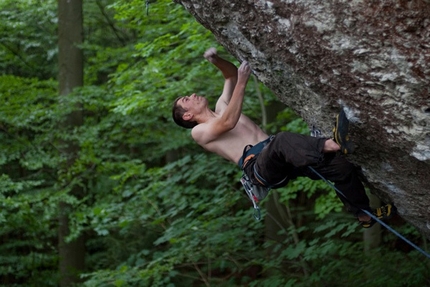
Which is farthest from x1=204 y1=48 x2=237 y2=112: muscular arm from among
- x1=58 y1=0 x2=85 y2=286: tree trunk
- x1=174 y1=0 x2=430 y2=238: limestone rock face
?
x1=58 y1=0 x2=85 y2=286: tree trunk

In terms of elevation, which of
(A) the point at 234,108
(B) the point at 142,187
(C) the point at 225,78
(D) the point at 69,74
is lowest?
(B) the point at 142,187

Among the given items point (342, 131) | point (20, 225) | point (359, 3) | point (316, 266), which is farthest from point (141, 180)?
point (359, 3)

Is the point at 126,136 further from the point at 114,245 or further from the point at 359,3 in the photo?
the point at 359,3

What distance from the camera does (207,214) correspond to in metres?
7.70

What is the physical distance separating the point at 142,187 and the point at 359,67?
6.34m

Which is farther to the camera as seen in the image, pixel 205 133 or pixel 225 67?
pixel 225 67

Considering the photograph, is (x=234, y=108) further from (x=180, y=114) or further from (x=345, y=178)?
(x=345, y=178)

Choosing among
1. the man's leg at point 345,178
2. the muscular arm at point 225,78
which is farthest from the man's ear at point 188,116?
the man's leg at point 345,178

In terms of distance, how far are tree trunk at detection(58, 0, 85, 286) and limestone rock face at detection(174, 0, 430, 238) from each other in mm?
6842

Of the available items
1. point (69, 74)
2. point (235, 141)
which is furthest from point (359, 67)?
point (69, 74)

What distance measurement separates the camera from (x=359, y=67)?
10.5 ft

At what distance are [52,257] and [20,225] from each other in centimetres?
188

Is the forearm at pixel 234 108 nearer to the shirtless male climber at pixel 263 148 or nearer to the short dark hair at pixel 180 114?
the shirtless male climber at pixel 263 148

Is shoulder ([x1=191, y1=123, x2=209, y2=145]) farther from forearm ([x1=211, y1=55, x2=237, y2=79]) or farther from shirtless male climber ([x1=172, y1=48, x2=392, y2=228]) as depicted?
forearm ([x1=211, y1=55, x2=237, y2=79])
